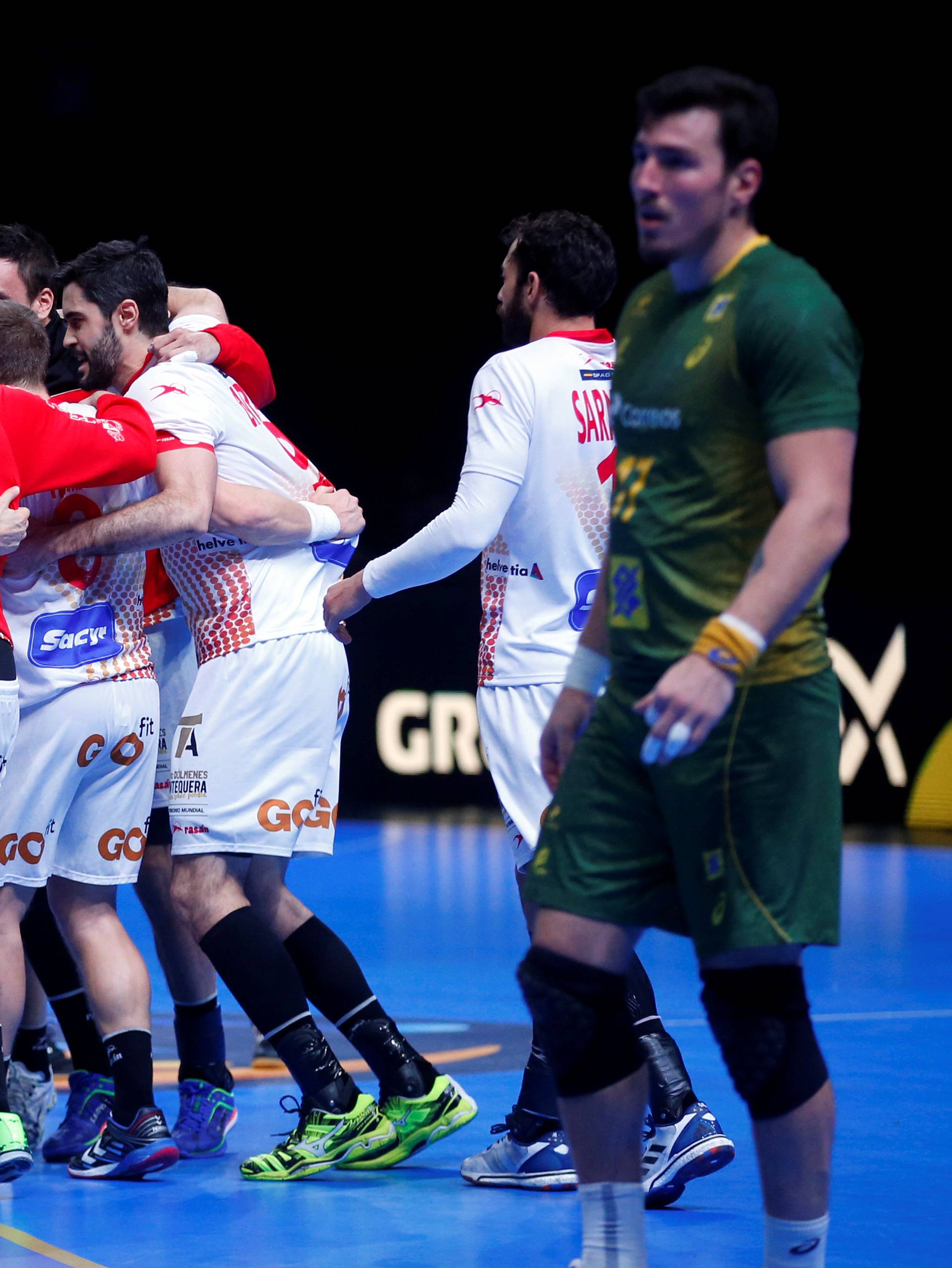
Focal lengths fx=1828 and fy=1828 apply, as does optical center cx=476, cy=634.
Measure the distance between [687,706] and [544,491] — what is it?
5.45 ft

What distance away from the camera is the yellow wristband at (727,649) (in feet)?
7.61


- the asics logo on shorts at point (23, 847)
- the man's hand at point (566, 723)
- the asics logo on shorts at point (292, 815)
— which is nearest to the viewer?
the man's hand at point (566, 723)

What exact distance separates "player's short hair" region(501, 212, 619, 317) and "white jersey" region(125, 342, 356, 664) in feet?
2.32

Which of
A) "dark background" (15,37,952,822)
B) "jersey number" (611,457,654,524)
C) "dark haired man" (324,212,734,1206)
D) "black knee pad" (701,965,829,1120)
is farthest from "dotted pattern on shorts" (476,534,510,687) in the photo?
"dark background" (15,37,952,822)

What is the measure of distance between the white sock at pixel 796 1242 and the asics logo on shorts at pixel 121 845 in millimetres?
1822

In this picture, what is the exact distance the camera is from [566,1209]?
3584 millimetres

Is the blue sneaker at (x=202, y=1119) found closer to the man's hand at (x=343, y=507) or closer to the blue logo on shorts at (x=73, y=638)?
the blue logo on shorts at (x=73, y=638)

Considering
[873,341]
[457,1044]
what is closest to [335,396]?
[873,341]

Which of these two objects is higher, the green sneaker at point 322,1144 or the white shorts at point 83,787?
the white shorts at point 83,787

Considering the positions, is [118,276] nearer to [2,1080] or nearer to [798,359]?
[2,1080]

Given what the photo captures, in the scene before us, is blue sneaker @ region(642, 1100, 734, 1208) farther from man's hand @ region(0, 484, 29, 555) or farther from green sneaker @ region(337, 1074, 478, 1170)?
man's hand @ region(0, 484, 29, 555)

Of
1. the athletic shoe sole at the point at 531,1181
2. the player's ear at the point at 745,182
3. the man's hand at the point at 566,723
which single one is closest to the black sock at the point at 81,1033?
the athletic shoe sole at the point at 531,1181

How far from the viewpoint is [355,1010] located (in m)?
4.04

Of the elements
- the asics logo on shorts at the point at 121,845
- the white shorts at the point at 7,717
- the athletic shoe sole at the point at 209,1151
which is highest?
the white shorts at the point at 7,717
